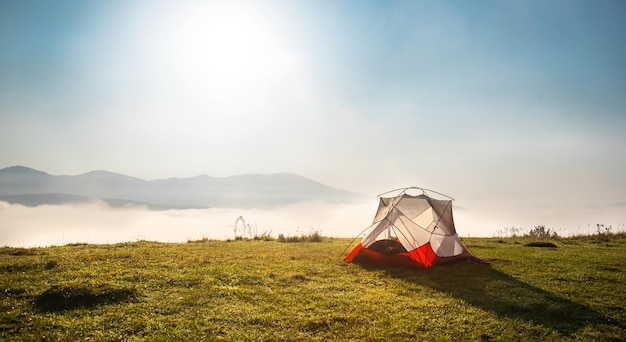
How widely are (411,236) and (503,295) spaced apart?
5.36 m

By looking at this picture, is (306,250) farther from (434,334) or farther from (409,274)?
(434,334)

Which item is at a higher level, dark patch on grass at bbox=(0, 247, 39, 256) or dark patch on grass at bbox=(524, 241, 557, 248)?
dark patch on grass at bbox=(524, 241, 557, 248)

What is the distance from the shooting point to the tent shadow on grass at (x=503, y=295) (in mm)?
9273

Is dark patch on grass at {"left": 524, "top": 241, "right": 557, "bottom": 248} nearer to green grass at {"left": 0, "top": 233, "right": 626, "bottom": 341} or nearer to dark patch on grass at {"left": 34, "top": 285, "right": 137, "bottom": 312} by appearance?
green grass at {"left": 0, "top": 233, "right": 626, "bottom": 341}

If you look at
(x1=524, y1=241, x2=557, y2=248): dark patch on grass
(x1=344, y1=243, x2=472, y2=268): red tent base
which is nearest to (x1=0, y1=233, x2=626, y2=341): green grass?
(x1=344, y1=243, x2=472, y2=268): red tent base

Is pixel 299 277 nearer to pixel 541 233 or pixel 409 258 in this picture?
pixel 409 258

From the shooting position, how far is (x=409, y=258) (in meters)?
15.7

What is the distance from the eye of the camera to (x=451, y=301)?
10.8m

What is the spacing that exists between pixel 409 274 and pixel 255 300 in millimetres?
6297

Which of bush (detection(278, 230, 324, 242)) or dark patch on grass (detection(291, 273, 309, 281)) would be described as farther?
bush (detection(278, 230, 324, 242))

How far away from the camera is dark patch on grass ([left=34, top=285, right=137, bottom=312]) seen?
943cm

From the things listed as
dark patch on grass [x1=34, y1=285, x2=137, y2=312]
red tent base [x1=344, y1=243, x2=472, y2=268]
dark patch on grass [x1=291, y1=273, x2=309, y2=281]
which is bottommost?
dark patch on grass [x1=34, y1=285, x2=137, y2=312]

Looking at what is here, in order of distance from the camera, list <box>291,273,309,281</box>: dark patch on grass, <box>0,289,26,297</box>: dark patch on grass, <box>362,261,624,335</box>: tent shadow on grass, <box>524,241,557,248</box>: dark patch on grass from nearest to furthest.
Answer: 1. <box>362,261,624,335</box>: tent shadow on grass
2. <box>0,289,26,297</box>: dark patch on grass
3. <box>291,273,309,281</box>: dark patch on grass
4. <box>524,241,557,248</box>: dark patch on grass

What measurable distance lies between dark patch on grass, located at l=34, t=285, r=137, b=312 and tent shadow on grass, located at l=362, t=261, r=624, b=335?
905 cm
